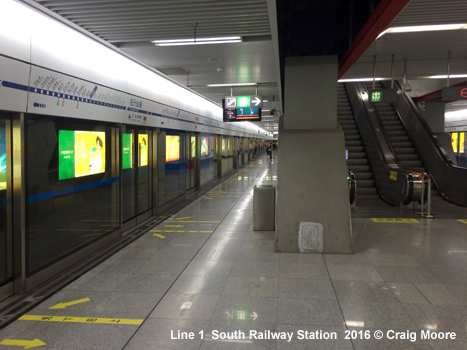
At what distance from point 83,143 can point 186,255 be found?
92.5 inches

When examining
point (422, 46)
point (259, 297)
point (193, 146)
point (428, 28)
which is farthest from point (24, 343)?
point (193, 146)

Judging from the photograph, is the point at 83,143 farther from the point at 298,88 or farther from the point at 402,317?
the point at 402,317

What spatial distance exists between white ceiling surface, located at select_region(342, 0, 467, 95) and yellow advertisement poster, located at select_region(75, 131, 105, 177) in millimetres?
5071

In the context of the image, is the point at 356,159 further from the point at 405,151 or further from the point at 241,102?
the point at 241,102

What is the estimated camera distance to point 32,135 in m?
4.54

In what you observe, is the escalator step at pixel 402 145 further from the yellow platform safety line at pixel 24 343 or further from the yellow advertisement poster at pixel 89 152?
the yellow platform safety line at pixel 24 343

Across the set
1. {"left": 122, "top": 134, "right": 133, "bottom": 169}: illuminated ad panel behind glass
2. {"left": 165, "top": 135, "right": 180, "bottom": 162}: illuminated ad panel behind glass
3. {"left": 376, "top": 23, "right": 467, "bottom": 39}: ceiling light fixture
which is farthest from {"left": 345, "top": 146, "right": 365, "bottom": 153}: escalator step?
{"left": 122, "top": 134, "right": 133, "bottom": 169}: illuminated ad panel behind glass

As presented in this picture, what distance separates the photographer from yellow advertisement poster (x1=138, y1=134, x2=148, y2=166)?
27.6 feet

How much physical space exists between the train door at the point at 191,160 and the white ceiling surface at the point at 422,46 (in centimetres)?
537

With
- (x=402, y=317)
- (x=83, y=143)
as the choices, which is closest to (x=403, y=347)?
(x=402, y=317)

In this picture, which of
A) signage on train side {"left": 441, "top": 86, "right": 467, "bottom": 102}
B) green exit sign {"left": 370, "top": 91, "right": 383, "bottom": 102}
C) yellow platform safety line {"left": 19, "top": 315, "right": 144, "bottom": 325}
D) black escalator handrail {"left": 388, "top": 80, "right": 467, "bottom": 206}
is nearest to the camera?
yellow platform safety line {"left": 19, "top": 315, "right": 144, "bottom": 325}

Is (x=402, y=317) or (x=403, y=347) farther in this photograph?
(x=402, y=317)

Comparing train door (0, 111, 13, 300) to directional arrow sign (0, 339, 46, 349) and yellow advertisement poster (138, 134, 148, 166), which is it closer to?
directional arrow sign (0, 339, 46, 349)

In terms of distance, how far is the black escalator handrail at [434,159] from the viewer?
10117 millimetres
